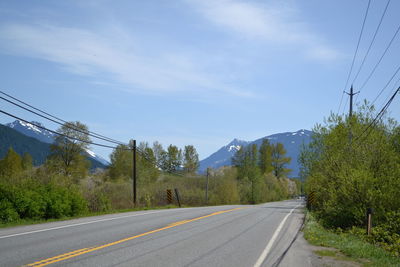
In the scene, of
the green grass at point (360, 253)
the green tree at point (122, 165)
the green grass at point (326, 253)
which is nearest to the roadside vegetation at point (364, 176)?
the green grass at point (360, 253)

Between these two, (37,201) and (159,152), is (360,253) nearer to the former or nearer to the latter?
(37,201)

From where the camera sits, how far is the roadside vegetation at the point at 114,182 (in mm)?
18312

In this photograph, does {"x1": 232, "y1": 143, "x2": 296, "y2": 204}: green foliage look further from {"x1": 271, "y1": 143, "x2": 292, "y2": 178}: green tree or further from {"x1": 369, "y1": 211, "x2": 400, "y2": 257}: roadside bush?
{"x1": 369, "y1": 211, "x2": 400, "y2": 257}: roadside bush

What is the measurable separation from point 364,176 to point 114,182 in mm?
35817

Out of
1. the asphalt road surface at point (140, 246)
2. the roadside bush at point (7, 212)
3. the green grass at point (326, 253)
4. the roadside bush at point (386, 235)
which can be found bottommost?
the roadside bush at point (386, 235)

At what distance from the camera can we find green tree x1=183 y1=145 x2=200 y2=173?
107 m

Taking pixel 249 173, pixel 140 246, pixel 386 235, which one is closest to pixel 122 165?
pixel 249 173

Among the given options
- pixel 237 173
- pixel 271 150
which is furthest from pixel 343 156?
pixel 271 150

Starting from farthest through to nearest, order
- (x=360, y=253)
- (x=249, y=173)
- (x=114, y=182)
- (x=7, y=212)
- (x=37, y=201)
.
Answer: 1. (x=249, y=173)
2. (x=114, y=182)
3. (x=37, y=201)
4. (x=7, y=212)
5. (x=360, y=253)

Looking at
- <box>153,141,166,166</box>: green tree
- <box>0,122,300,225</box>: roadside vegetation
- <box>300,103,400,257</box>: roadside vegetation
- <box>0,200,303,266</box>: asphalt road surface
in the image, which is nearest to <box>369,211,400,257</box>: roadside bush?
<box>300,103,400,257</box>: roadside vegetation

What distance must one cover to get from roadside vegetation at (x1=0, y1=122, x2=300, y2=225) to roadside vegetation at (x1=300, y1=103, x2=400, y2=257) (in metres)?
12.9

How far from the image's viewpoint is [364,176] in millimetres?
19109

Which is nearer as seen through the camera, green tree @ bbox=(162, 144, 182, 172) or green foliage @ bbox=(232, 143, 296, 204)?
green foliage @ bbox=(232, 143, 296, 204)

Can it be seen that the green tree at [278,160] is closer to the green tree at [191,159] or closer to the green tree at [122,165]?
the green tree at [191,159]
